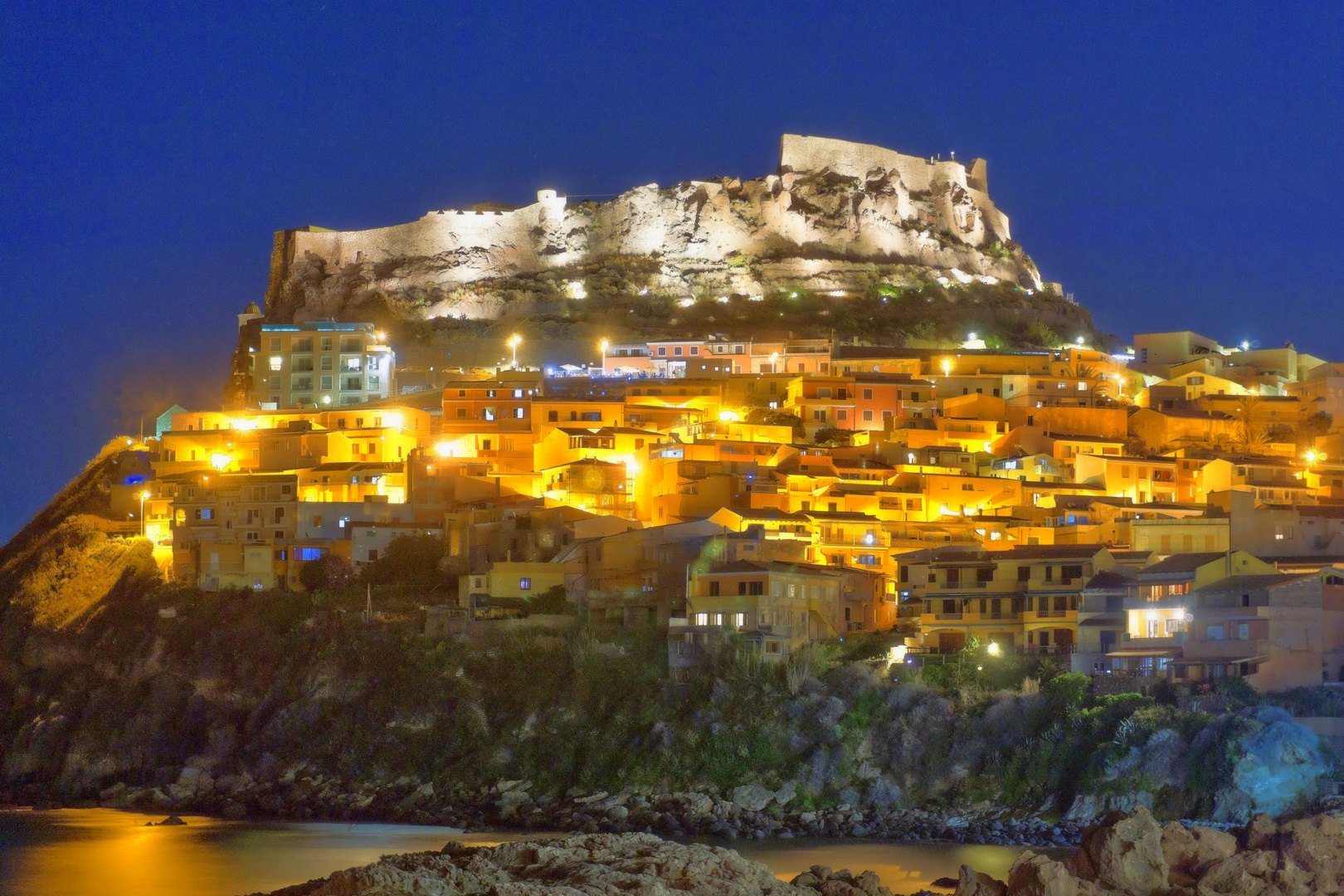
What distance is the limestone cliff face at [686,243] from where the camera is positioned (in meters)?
74.0

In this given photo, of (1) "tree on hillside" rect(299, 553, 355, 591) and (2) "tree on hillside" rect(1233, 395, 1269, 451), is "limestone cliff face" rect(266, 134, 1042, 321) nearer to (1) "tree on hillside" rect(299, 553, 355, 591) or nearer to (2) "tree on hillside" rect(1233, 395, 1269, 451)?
(2) "tree on hillside" rect(1233, 395, 1269, 451)

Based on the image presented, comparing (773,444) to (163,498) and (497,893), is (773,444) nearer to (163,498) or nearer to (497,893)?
(163,498)

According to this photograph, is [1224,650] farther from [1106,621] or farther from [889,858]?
[889,858]

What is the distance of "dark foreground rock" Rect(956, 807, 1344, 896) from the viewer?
24.3m

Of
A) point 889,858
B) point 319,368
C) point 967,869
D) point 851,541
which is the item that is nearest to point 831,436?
point 851,541

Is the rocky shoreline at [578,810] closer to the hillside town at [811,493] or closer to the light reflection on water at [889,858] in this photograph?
the light reflection on water at [889,858]

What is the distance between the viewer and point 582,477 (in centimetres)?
4700

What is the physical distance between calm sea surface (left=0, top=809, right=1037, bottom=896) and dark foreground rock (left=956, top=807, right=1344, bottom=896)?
2.63 m

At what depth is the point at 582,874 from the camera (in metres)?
23.3

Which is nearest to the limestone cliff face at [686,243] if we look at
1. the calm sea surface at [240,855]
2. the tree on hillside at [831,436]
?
the tree on hillside at [831,436]

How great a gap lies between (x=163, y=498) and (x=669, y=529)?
16.1m

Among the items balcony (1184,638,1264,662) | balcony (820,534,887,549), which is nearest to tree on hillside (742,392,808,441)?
balcony (820,534,887,549)

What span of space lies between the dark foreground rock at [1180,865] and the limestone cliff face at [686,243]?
49.4 m

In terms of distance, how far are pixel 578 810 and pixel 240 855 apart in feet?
20.0
